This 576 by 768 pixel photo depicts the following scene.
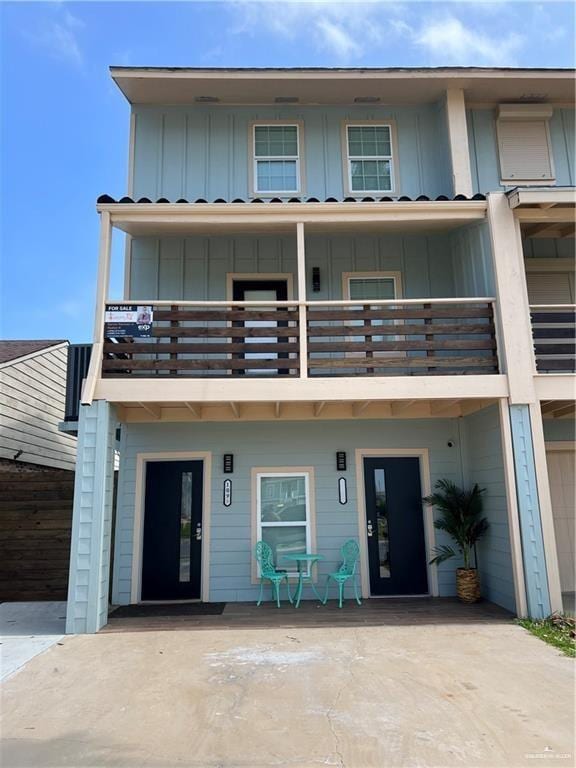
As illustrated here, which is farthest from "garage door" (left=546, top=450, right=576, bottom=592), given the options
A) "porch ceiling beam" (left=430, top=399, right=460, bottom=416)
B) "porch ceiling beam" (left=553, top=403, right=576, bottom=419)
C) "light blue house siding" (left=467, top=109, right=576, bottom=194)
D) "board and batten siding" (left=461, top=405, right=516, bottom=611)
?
"light blue house siding" (left=467, top=109, right=576, bottom=194)

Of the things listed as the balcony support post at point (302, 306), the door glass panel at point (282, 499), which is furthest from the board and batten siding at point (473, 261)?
the door glass panel at point (282, 499)

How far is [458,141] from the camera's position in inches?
325

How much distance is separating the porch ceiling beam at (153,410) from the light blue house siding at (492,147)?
6550mm

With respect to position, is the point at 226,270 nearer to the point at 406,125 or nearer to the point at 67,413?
the point at 67,413

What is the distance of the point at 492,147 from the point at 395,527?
6856mm

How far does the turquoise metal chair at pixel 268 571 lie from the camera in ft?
22.8

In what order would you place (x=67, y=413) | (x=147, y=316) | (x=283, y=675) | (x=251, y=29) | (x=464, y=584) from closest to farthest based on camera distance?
1. (x=283, y=675)
2. (x=147, y=316)
3. (x=464, y=584)
4. (x=67, y=413)
5. (x=251, y=29)

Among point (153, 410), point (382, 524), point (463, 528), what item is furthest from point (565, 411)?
point (153, 410)

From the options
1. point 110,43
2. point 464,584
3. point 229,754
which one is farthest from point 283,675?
point 110,43

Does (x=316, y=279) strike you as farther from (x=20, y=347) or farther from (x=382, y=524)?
(x=20, y=347)

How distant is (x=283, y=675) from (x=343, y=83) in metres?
8.78

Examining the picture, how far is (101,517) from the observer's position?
5.99 meters

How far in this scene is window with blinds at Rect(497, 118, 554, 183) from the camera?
865 centimetres

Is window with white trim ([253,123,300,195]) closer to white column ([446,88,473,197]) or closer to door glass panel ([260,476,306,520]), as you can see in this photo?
white column ([446,88,473,197])
